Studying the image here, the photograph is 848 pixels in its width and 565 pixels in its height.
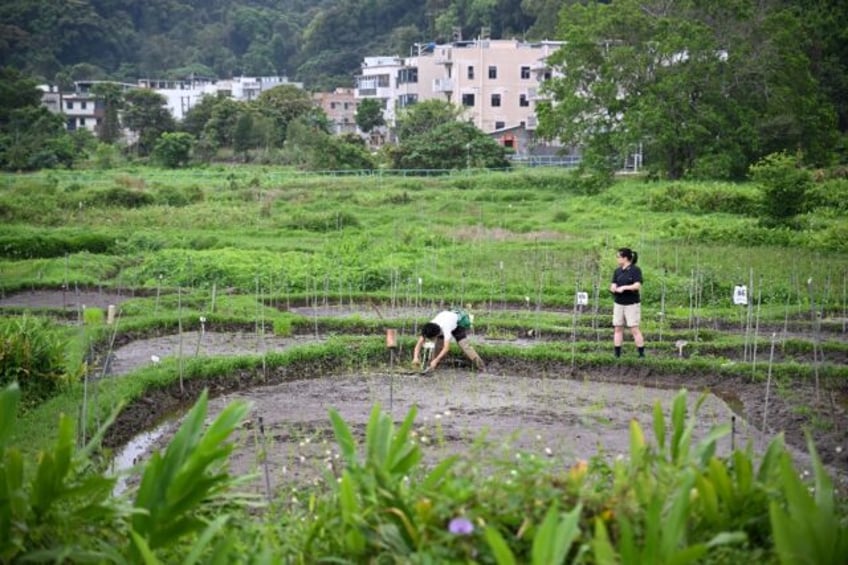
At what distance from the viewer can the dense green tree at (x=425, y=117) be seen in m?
53.2

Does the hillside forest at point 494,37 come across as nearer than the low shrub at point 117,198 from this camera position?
No

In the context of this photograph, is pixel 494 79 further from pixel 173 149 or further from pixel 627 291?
pixel 627 291

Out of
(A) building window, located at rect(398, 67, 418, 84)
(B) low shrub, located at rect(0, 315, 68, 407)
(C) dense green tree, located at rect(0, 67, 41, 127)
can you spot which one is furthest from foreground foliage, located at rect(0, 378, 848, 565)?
(A) building window, located at rect(398, 67, 418, 84)

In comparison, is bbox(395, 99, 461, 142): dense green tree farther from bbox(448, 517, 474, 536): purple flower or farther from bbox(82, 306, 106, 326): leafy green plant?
bbox(448, 517, 474, 536): purple flower

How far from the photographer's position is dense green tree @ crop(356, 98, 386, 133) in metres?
64.1

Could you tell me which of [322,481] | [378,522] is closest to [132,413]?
[322,481]

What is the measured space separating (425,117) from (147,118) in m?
18.9

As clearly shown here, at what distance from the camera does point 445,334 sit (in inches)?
555

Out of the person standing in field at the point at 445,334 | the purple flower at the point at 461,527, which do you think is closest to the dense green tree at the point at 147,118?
the person standing in field at the point at 445,334

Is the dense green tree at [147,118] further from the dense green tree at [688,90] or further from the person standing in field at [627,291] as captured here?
the person standing in field at [627,291]

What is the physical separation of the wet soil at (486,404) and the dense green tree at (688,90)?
21382 millimetres

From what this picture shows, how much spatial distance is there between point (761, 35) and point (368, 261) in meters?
21.1

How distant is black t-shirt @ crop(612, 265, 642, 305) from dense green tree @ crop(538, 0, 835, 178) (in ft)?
72.7

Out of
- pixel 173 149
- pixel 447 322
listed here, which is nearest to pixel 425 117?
pixel 173 149
